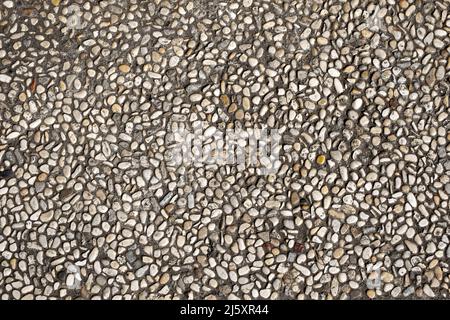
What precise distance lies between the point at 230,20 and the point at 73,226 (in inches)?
31.7

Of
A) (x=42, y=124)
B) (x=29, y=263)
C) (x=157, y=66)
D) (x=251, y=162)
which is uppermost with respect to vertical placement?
(x=157, y=66)

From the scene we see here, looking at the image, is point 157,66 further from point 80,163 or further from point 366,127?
point 366,127

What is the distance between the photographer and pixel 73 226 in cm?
196

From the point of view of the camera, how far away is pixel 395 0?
2051mm

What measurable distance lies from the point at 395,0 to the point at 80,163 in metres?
1.11

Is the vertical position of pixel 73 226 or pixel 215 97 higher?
pixel 215 97

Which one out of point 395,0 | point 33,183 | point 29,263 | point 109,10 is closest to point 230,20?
point 109,10

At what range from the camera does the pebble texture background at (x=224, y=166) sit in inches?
76.2

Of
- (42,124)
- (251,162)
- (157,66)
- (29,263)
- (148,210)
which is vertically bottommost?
(29,263)

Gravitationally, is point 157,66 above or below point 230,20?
below

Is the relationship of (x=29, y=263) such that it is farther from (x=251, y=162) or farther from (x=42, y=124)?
(x=251, y=162)

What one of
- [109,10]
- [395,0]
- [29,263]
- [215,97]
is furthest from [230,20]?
[29,263]

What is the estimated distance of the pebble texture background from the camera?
1.94 metres

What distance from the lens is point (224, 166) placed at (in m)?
1.98
